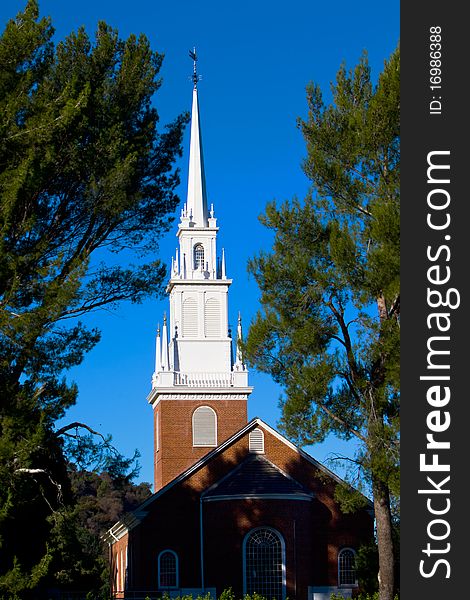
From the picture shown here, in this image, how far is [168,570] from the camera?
39719 mm

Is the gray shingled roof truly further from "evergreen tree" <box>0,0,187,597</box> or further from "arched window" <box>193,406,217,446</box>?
"evergreen tree" <box>0,0,187,597</box>

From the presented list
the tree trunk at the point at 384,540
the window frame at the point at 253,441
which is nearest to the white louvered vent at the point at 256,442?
the window frame at the point at 253,441

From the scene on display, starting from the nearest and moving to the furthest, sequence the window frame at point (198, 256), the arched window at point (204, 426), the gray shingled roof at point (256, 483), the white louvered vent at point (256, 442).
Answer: the gray shingled roof at point (256, 483), the white louvered vent at point (256, 442), the arched window at point (204, 426), the window frame at point (198, 256)

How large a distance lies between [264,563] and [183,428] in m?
10.3

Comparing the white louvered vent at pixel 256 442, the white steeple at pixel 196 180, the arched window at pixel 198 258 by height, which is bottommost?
the white louvered vent at pixel 256 442

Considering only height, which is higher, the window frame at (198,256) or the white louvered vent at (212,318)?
the window frame at (198,256)

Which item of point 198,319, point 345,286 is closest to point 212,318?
point 198,319

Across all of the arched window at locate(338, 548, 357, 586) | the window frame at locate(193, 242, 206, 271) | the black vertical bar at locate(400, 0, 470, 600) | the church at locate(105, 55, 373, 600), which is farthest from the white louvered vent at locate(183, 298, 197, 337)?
the black vertical bar at locate(400, 0, 470, 600)

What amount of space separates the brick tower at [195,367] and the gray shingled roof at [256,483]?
19.8ft

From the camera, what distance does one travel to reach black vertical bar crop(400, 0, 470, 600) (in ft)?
29.1

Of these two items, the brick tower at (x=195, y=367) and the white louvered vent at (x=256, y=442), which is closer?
the white louvered vent at (x=256, y=442)

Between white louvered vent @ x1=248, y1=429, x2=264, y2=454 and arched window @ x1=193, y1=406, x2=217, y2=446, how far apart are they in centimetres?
577

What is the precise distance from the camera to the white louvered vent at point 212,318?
161 ft

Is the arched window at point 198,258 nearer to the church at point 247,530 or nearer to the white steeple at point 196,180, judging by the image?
the white steeple at point 196,180
